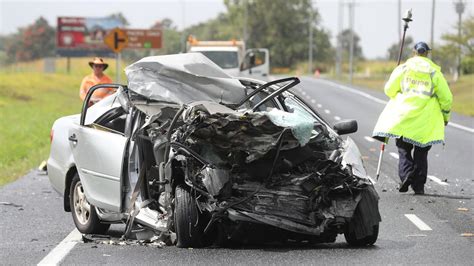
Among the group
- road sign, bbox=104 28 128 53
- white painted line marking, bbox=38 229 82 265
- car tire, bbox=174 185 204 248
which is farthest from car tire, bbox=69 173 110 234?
road sign, bbox=104 28 128 53

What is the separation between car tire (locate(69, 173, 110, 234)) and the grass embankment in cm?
611

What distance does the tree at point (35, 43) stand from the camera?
13550 cm

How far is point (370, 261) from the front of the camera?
814cm

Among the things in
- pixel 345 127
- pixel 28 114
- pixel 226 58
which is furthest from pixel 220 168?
pixel 28 114

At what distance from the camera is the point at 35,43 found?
450 ft

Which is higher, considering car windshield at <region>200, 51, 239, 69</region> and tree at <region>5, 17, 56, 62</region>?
car windshield at <region>200, 51, 239, 69</region>

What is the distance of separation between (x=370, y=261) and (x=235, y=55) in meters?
28.3

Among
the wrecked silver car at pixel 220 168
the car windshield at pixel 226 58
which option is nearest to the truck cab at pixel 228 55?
the car windshield at pixel 226 58

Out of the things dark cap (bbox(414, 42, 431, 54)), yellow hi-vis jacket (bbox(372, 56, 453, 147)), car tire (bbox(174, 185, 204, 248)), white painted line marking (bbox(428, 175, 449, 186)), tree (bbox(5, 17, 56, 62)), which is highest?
dark cap (bbox(414, 42, 431, 54))

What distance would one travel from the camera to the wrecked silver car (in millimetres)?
8500

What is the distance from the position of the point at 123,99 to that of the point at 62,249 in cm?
153

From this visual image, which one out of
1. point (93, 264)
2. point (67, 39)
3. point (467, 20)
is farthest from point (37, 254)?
point (67, 39)

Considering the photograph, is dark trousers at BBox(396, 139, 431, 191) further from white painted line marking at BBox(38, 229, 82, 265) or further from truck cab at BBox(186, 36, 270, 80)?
truck cab at BBox(186, 36, 270, 80)

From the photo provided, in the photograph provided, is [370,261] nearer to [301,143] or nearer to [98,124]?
[301,143]
